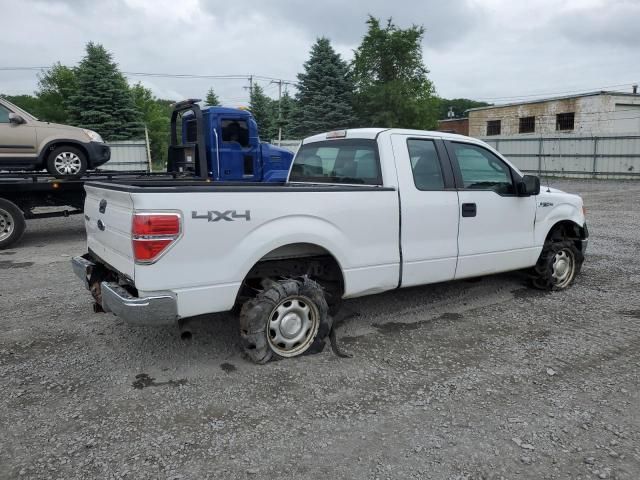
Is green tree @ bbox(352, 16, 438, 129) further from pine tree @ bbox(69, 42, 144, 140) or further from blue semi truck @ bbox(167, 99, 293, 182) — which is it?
blue semi truck @ bbox(167, 99, 293, 182)

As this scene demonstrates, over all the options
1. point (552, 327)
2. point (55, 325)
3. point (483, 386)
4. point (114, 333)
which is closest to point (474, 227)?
point (552, 327)

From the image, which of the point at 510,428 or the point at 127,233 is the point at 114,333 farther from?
the point at 510,428

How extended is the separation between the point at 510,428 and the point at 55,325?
4154 mm

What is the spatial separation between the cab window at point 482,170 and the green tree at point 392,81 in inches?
1045

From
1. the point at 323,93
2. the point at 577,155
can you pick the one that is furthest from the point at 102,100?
the point at 577,155

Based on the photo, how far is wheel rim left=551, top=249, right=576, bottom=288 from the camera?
5.95 meters

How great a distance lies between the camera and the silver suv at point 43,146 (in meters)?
9.68

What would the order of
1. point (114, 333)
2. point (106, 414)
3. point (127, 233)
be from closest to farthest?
point (106, 414)
point (127, 233)
point (114, 333)

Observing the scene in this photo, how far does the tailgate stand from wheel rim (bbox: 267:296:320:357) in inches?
44.9

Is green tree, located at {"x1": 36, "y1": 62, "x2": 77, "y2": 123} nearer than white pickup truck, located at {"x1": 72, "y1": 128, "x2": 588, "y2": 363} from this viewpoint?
No

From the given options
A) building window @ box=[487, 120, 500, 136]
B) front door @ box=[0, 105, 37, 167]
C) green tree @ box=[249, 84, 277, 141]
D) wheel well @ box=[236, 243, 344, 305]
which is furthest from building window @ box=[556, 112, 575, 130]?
wheel well @ box=[236, 243, 344, 305]

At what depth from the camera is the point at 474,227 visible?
500 cm

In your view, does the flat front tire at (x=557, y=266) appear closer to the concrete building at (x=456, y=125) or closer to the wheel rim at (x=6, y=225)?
the wheel rim at (x=6, y=225)

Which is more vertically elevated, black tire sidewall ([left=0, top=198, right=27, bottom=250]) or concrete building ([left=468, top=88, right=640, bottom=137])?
concrete building ([left=468, top=88, right=640, bottom=137])
